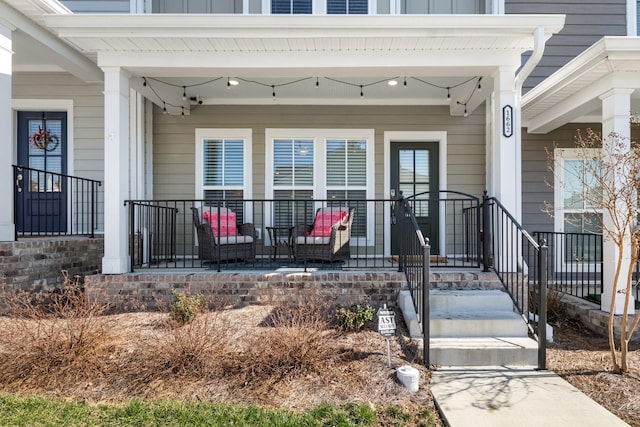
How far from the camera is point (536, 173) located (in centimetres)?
651

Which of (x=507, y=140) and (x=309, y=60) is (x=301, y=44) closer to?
(x=309, y=60)

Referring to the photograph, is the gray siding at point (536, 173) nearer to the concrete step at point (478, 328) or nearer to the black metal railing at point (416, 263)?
the black metal railing at point (416, 263)

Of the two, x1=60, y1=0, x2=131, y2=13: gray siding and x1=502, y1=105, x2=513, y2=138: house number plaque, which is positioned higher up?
x1=60, y1=0, x2=131, y2=13: gray siding

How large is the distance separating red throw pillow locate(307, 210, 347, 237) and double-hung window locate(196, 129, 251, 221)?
1.40 m

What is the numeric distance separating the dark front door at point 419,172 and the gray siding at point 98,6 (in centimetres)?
464

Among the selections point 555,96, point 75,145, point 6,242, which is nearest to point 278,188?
point 75,145

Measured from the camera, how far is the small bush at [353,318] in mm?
3855

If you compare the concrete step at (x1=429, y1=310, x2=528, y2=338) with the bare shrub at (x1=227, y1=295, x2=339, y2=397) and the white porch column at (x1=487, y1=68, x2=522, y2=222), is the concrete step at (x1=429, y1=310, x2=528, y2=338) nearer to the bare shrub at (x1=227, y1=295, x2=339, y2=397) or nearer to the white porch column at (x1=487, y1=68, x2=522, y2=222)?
the bare shrub at (x1=227, y1=295, x2=339, y2=397)

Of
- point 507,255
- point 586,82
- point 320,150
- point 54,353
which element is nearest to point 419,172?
point 320,150

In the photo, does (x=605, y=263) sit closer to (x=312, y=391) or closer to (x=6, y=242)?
(x=312, y=391)

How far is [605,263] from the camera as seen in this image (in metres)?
4.45

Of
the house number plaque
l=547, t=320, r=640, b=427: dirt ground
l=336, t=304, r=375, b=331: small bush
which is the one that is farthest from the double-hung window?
l=547, t=320, r=640, b=427: dirt ground

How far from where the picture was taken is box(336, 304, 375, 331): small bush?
3855 millimetres

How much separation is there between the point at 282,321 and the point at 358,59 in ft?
9.98
